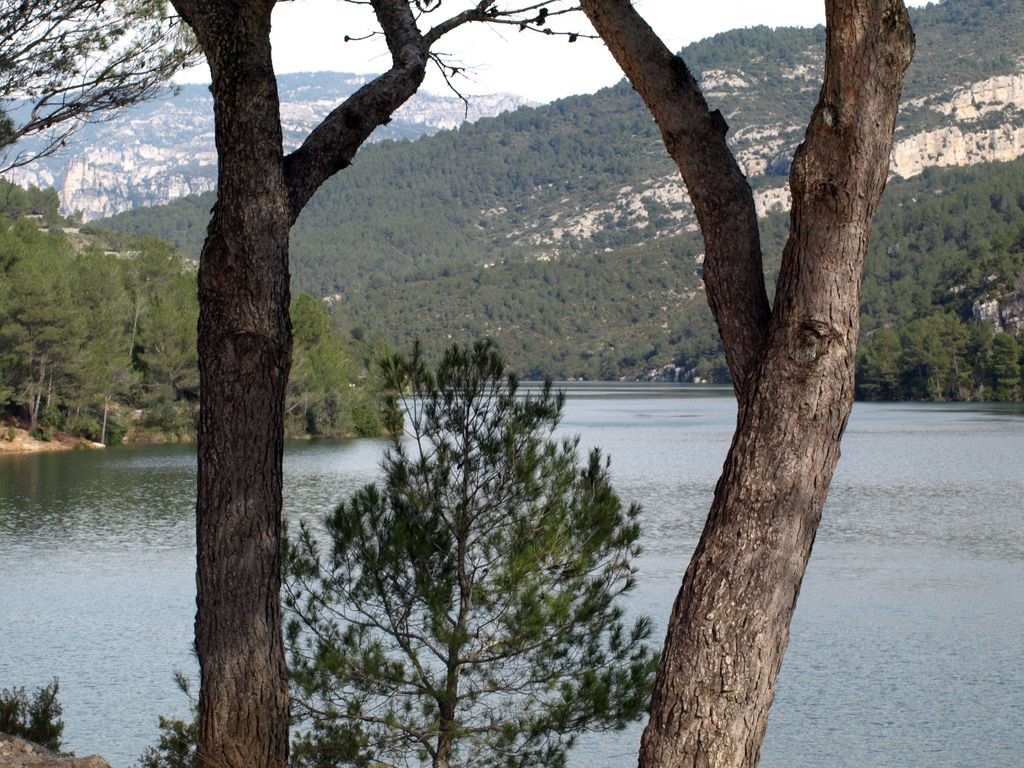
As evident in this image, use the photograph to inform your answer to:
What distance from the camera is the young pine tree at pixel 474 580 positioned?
5227 millimetres

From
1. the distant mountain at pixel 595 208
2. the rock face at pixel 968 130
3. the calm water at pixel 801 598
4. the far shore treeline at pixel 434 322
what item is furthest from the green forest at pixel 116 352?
the rock face at pixel 968 130

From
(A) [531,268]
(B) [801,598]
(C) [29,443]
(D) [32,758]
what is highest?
(A) [531,268]

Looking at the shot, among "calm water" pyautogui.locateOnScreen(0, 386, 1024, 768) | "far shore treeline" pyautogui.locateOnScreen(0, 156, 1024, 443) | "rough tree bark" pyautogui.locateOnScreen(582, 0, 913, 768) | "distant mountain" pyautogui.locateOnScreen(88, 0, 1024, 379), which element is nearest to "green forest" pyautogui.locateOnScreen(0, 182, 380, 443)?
"far shore treeline" pyautogui.locateOnScreen(0, 156, 1024, 443)

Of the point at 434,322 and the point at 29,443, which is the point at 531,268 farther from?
the point at 29,443

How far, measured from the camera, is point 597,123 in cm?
15788

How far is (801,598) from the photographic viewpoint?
41.3 ft

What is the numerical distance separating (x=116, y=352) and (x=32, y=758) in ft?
102

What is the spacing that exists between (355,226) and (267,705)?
128m

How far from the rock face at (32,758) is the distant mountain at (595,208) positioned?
65.3m

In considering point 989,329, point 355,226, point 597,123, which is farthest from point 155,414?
point 597,123

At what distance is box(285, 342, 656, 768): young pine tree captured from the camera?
523cm

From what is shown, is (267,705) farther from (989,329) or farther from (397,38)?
(989,329)

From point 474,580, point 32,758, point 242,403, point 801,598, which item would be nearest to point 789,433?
point 242,403

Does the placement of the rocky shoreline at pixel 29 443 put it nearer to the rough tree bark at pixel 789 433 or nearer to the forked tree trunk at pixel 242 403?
the forked tree trunk at pixel 242 403
